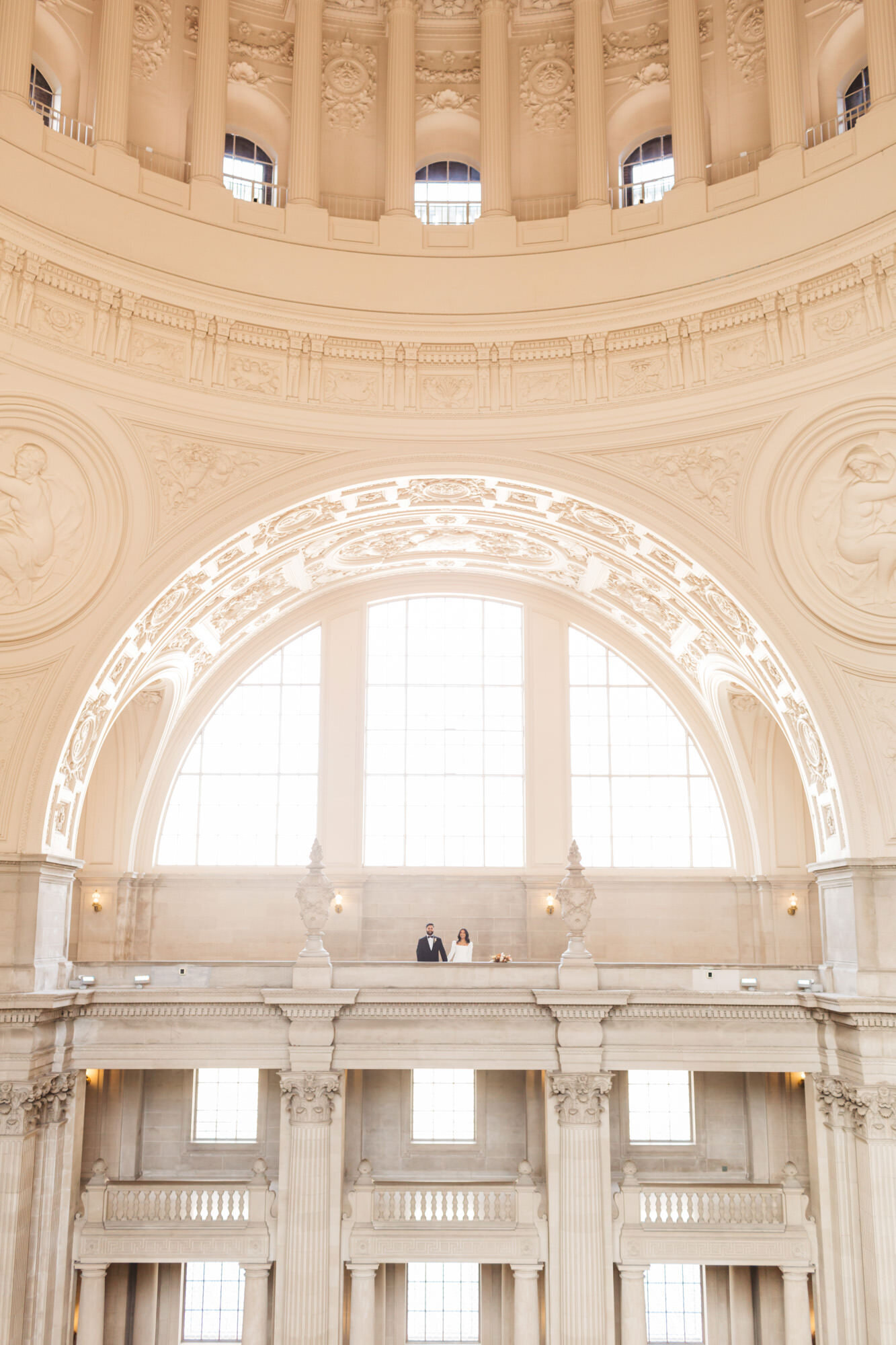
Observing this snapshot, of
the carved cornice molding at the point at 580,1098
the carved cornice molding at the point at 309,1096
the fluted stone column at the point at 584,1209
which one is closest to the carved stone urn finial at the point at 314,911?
the carved cornice molding at the point at 309,1096

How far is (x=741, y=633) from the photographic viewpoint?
2414 centimetres

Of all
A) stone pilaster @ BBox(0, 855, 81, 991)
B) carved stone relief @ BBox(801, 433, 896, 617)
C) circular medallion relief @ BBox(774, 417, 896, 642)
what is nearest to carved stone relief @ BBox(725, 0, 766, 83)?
circular medallion relief @ BBox(774, 417, 896, 642)

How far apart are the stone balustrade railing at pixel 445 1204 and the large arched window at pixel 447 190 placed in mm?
19278

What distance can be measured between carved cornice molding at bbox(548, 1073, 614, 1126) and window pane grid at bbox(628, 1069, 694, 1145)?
4.78 m

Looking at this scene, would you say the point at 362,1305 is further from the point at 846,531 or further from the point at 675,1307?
the point at 846,531

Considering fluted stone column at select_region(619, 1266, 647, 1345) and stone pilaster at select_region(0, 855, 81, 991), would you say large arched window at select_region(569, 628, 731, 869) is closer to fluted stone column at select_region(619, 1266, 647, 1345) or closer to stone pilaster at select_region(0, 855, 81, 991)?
fluted stone column at select_region(619, 1266, 647, 1345)

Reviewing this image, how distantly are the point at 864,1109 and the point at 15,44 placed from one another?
77.1ft

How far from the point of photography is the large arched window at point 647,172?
960 inches

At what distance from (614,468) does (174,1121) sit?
667 inches

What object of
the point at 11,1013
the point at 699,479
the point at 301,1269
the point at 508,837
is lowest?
the point at 301,1269

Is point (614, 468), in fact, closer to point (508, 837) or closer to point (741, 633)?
point (741, 633)

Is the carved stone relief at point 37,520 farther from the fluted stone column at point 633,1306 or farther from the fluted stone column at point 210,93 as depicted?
the fluted stone column at point 633,1306

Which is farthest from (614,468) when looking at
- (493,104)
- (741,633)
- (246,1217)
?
(246,1217)

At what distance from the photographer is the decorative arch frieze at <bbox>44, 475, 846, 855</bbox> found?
23109 mm
